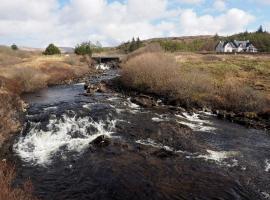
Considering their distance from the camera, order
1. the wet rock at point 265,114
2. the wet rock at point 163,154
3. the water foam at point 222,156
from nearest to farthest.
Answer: the water foam at point 222,156 → the wet rock at point 163,154 → the wet rock at point 265,114

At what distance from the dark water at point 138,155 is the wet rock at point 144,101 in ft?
10.2

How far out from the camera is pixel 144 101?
4272 cm

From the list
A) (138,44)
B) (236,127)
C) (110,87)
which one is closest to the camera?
(236,127)

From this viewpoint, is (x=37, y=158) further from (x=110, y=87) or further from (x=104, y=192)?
(x=110, y=87)

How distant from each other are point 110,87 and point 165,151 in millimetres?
31221

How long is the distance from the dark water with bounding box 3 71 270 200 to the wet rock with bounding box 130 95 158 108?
310 centimetres

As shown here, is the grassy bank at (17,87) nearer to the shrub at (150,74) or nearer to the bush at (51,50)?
the shrub at (150,74)

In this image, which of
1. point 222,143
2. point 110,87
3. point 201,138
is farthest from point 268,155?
point 110,87

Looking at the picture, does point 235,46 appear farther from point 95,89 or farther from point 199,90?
point 199,90

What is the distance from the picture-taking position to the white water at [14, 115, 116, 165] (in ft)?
83.0

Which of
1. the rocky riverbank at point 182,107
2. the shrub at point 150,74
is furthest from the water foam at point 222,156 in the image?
the shrub at point 150,74

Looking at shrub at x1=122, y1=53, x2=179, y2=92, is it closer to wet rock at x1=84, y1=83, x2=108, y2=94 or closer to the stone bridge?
wet rock at x1=84, y1=83, x2=108, y2=94

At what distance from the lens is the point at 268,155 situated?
85.9 feet

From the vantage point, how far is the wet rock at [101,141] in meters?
26.5
